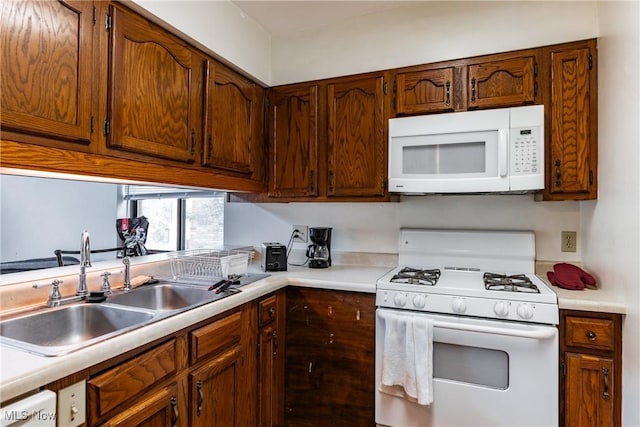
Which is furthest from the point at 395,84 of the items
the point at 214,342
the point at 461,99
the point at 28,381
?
the point at 28,381

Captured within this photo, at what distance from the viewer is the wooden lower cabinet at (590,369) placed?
1.44 meters

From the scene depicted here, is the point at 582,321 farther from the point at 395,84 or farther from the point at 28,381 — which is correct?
the point at 28,381

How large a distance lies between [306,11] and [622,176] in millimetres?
1823

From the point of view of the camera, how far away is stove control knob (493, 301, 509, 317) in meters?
1.53

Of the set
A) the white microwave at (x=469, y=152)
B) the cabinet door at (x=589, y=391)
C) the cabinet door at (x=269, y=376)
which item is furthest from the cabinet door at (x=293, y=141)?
the cabinet door at (x=589, y=391)

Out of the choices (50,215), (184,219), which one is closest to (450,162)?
(184,219)

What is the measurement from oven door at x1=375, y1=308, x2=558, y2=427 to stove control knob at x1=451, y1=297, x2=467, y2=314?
4 cm

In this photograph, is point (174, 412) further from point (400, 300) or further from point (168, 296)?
point (400, 300)

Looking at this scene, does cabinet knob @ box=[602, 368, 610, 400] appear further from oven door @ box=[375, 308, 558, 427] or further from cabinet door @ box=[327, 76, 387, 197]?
cabinet door @ box=[327, 76, 387, 197]

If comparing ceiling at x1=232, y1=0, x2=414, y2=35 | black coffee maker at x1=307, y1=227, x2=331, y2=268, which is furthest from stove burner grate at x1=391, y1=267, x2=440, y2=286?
ceiling at x1=232, y1=0, x2=414, y2=35

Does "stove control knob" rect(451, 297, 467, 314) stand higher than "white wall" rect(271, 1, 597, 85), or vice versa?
"white wall" rect(271, 1, 597, 85)

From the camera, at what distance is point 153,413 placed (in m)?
1.14

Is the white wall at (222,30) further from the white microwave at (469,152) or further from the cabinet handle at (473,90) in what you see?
the cabinet handle at (473,90)

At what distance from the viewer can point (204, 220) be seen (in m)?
2.76
